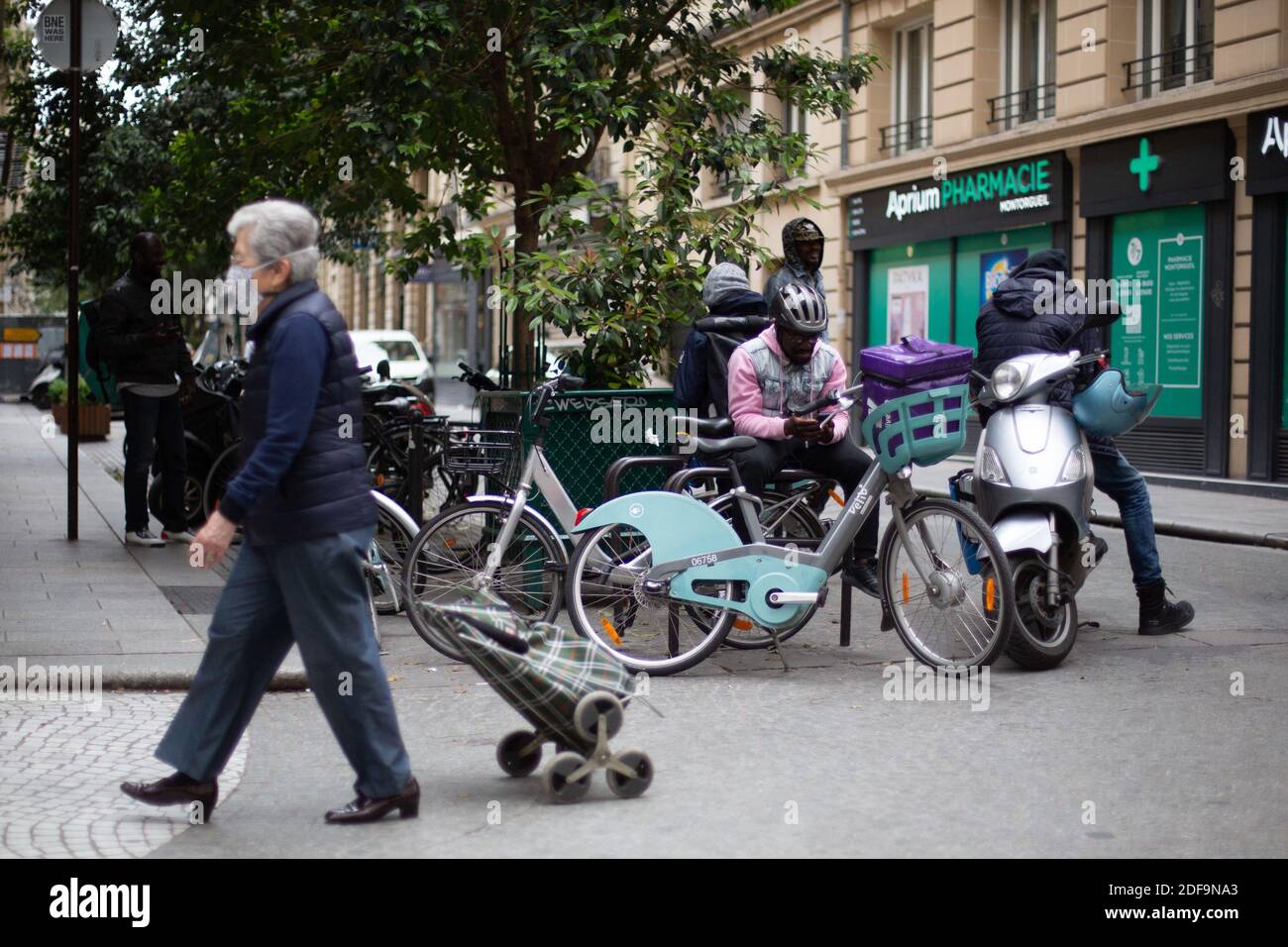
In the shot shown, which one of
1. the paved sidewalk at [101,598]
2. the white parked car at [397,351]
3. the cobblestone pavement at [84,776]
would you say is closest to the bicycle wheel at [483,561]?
the paved sidewalk at [101,598]

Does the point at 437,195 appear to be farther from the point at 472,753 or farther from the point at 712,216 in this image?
the point at 472,753

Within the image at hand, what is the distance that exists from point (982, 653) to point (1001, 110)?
16.5 metres

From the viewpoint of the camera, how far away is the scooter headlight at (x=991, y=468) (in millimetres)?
7402

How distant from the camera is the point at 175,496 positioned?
11062mm

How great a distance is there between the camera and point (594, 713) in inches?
198

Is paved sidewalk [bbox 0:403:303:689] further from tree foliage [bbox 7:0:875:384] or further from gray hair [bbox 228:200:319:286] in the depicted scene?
gray hair [bbox 228:200:319:286]

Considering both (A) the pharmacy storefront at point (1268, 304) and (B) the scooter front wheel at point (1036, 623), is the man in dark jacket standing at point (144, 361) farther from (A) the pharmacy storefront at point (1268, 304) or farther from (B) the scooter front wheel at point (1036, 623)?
(A) the pharmacy storefront at point (1268, 304)

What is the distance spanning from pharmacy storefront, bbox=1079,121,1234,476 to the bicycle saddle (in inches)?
461

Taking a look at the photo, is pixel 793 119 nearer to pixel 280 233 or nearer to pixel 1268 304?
pixel 1268 304

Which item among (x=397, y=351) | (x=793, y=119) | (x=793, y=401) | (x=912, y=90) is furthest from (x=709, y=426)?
(x=397, y=351)

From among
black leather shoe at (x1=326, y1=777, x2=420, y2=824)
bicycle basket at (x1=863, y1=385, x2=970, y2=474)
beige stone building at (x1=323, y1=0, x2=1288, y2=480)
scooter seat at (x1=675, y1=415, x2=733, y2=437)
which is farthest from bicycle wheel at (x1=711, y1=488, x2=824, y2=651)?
beige stone building at (x1=323, y1=0, x2=1288, y2=480)

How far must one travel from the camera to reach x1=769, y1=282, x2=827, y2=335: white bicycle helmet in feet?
24.3

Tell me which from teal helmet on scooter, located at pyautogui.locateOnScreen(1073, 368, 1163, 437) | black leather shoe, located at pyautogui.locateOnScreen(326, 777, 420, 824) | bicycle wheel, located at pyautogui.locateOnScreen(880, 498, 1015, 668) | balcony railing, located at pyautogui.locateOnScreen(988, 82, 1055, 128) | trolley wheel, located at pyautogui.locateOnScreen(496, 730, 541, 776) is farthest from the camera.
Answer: balcony railing, located at pyautogui.locateOnScreen(988, 82, 1055, 128)
